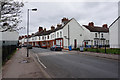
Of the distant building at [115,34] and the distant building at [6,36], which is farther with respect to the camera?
the distant building at [115,34]

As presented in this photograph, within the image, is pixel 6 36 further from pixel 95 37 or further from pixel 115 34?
pixel 95 37

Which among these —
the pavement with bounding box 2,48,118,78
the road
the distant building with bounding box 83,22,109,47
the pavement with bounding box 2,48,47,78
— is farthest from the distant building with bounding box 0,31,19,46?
the distant building with bounding box 83,22,109,47

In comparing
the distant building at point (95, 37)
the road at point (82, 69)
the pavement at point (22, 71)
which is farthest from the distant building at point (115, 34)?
the pavement at point (22, 71)

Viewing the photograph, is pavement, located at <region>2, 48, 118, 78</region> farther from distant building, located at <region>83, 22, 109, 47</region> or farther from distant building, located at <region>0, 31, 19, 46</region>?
distant building, located at <region>83, 22, 109, 47</region>

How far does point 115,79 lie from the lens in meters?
5.07

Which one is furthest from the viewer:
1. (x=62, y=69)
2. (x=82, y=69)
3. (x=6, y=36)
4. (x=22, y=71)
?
(x=6, y=36)

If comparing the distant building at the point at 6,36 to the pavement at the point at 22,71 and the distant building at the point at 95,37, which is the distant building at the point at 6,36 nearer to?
the pavement at the point at 22,71

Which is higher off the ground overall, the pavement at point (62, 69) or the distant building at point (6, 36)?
the distant building at point (6, 36)

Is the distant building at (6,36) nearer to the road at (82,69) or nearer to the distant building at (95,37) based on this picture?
the road at (82,69)

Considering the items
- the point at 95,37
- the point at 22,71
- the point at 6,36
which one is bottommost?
the point at 22,71

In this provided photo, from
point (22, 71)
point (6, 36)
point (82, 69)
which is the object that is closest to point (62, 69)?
point (82, 69)

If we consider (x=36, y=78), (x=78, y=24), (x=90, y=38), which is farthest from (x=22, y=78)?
(x=90, y=38)

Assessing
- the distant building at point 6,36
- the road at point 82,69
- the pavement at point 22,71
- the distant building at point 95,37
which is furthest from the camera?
the distant building at point 95,37

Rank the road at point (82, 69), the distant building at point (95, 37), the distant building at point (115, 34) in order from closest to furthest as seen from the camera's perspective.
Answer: the road at point (82, 69)
the distant building at point (115, 34)
the distant building at point (95, 37)
